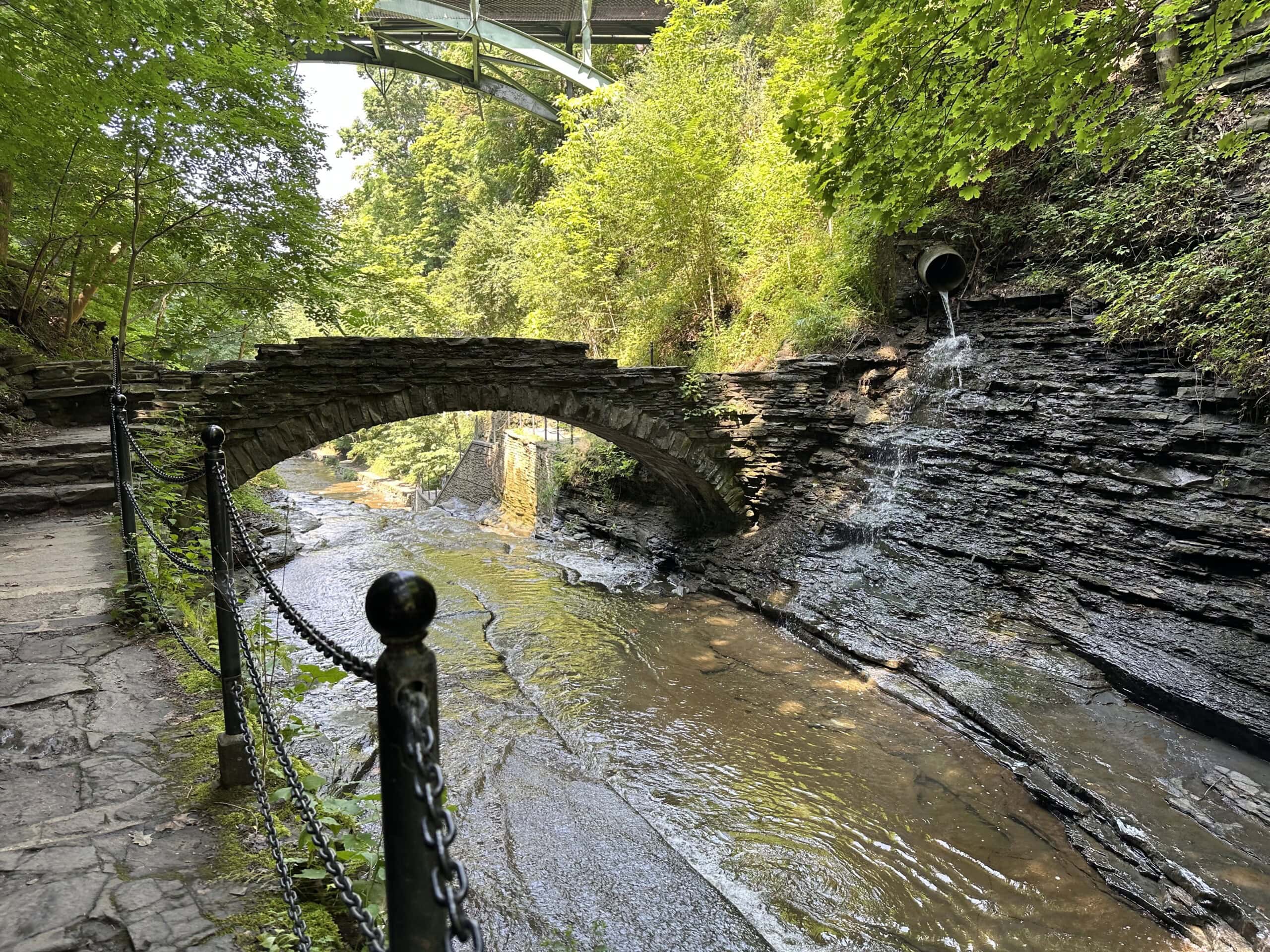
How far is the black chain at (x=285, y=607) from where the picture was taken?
139 cm

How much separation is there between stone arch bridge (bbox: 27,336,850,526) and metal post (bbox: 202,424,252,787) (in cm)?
456

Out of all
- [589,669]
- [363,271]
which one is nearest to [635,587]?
[589,669]

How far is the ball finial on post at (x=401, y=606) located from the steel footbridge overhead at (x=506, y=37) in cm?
1763

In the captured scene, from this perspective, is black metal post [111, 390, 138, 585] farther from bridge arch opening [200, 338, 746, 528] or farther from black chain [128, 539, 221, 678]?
bridge arch opening [200, 338, 746, 528]

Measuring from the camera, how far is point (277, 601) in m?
1.67

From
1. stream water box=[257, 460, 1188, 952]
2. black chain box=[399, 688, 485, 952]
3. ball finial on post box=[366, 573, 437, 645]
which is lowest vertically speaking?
stream water box=[257, 460, 1188, 952]

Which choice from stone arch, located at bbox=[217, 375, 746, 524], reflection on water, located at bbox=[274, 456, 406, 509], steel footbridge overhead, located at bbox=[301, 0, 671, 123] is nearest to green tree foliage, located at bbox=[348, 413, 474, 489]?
reflection on water, located at bbox=[274, 456, 406, 509]

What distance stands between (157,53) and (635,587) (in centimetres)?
750

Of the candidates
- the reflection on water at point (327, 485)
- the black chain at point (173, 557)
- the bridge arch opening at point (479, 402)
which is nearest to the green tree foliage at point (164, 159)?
the bridge arch opening at point (479, 402)

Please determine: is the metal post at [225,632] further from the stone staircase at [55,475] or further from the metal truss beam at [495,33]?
the metal truss beam at [495,33]

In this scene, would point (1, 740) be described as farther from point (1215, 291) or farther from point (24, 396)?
point (1215, 291)

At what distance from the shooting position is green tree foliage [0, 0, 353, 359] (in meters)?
4.84

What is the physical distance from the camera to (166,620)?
9.73 ft

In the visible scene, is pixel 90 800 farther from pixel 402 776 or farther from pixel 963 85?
pixel 963 85
